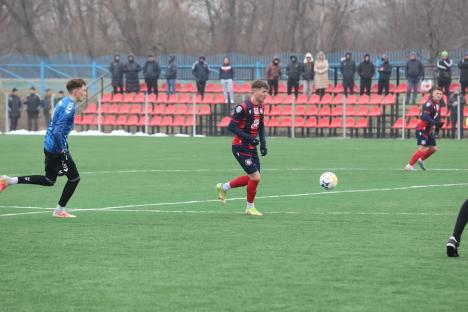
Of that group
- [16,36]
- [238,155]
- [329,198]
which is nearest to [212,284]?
[238,155]

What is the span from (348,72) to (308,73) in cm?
202

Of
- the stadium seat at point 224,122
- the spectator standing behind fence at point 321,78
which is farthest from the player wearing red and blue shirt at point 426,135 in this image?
the stadium seat at point 224,122

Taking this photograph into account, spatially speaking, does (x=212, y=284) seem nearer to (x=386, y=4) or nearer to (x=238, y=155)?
(x=238, y=155)

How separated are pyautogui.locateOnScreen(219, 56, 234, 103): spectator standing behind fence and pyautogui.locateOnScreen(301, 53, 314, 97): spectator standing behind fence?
3088 millimetres

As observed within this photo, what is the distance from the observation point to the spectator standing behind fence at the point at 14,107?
47.3 metres

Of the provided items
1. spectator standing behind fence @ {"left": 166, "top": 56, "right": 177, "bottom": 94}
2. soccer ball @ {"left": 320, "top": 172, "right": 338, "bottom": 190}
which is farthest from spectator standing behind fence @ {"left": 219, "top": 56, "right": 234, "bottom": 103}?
soccer ball @ {"left": 320, "top": 172, "right": 338, "bottom": 190}

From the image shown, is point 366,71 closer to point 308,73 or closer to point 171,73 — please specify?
point 308,73

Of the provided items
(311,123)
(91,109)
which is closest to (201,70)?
(311,123)

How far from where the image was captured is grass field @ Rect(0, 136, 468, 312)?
8617 millimetres

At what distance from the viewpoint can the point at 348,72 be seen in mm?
41688

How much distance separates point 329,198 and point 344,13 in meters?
55.1

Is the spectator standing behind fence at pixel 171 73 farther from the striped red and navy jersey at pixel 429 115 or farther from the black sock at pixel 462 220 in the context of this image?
the black sock at pixel 462 220

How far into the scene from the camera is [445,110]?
39312 mm

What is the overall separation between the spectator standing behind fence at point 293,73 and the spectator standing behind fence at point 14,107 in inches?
502
